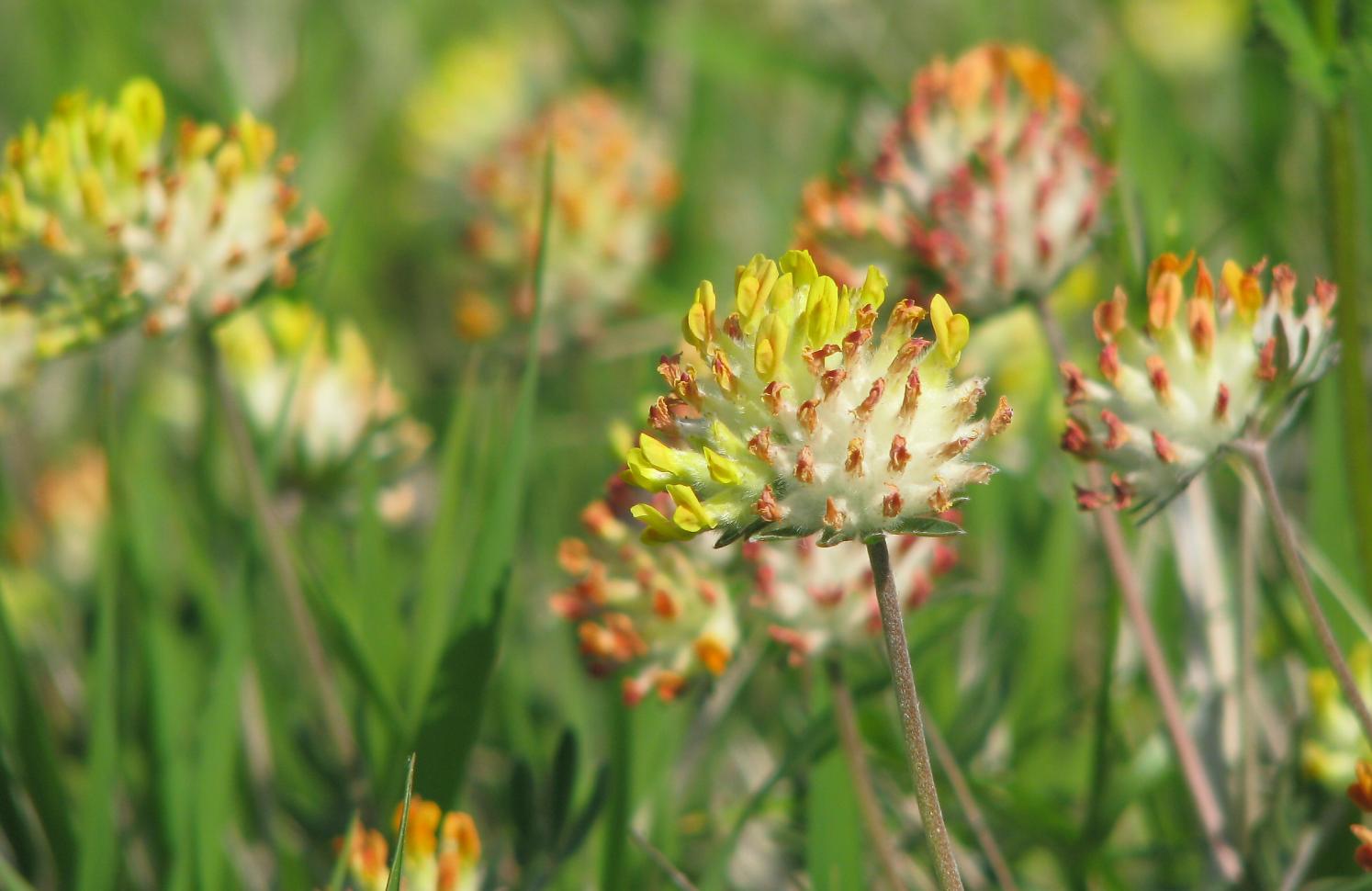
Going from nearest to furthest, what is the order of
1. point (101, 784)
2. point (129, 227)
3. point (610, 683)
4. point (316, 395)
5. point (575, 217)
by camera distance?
point (101, 784) < point (129, 227) < point (610, 683) < point (316, 395) < point (575, 217)

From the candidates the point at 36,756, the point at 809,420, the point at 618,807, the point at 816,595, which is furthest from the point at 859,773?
the point at 36,756

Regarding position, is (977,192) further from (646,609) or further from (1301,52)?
(646,609)

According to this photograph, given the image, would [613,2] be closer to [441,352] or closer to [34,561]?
[441,352]

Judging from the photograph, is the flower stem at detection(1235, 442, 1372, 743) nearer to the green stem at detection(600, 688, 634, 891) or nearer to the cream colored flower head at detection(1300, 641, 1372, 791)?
the cream colored flower head at detection(1300, 641, 1372, 791)

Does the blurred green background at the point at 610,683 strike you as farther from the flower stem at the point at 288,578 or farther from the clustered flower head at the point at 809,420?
the clustered flower head at the point at 809,420

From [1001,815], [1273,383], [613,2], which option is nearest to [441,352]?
[613,2]

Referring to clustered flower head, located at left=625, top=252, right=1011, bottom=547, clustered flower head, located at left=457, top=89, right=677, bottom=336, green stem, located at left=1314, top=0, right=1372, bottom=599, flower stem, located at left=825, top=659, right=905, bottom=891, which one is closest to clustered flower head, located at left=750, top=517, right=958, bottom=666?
flower stem, located at left=825, top=659, right=905, bottom=891
